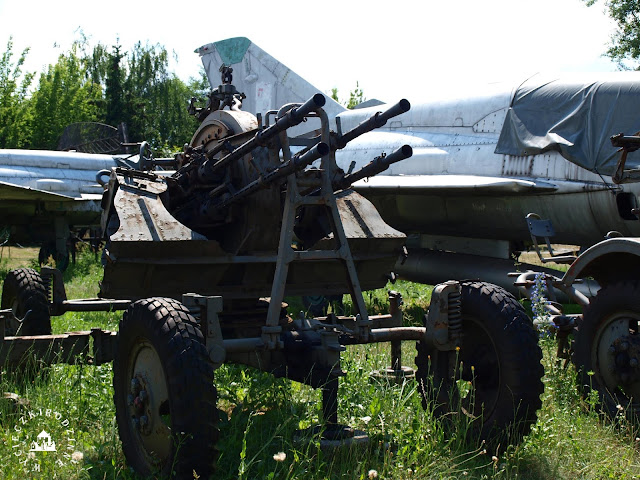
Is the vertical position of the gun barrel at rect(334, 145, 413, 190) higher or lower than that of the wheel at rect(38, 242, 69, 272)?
higher

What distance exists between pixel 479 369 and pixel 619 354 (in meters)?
1.31

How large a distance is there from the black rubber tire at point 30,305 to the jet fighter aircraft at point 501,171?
4.56 metres

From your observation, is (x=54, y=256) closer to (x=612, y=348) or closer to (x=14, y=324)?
(x=14, y=324)

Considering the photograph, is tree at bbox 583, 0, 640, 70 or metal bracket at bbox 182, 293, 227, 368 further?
tree at bbox 583, 0, 640, 70

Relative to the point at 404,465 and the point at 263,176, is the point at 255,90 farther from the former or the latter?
A: the point at 404,465

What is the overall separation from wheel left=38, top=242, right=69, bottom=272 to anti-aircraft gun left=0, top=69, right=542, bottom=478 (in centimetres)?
965

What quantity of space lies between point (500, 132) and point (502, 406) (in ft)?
25.2

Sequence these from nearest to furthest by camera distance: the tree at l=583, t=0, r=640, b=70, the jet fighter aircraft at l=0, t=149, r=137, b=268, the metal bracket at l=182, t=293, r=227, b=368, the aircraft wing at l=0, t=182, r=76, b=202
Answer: the metal bracket at l=182, t=293, r=227, b=368 < the aircraft wing at l=0, t=182, r=76, b=202 < the jet fighter aircraft at l=0, t=149, r=137, b=268 < the tree at l=583, t=0, r=640, b=70

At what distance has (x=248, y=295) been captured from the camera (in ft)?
19.1

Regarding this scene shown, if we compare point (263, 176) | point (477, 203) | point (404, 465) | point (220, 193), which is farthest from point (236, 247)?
point (477, 203)

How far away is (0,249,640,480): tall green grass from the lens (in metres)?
4.06

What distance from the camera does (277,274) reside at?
14.8 feet

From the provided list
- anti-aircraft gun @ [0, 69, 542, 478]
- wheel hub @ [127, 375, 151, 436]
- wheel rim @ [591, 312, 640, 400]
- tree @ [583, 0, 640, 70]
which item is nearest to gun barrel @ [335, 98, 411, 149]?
anti-aircraft gun @ [0, 69, 542, 478]

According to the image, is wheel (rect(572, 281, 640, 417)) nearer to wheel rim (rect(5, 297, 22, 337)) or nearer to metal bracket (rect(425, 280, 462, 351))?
metal bracket (rect(425, 280, 462, 351))
